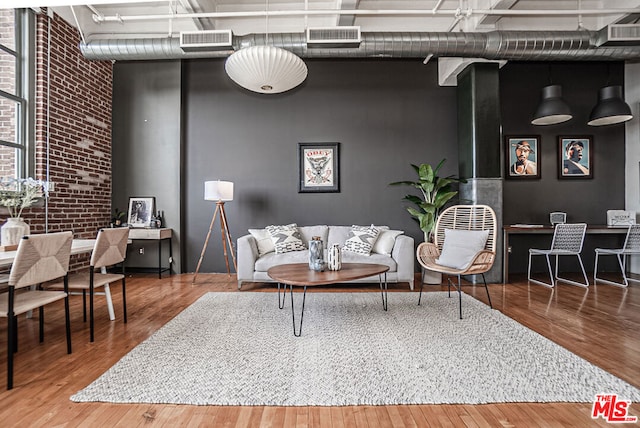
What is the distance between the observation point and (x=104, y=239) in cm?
281

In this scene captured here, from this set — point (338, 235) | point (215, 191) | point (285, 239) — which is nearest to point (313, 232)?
point (338, 235)

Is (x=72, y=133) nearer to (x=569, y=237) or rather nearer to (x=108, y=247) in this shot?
(x=108, y=247)

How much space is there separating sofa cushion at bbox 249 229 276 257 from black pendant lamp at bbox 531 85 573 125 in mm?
4218

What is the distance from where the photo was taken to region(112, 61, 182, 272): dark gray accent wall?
5395 mm

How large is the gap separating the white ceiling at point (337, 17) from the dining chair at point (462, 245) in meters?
2.53

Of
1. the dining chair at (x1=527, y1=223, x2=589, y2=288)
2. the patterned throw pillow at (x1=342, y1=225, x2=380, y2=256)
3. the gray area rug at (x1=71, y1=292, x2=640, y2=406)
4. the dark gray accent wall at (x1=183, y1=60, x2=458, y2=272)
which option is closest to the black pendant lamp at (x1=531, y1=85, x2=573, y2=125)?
the dark gray accent wall at (x1=183, y1=60, x2=458, y2=272)

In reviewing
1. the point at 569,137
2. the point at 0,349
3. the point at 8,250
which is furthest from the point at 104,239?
the point at 569,137

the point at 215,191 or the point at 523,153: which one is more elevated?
the point at 523,153

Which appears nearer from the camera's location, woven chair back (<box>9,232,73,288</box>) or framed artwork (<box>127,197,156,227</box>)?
woven chair back (<box>9,232,73,288</box>)

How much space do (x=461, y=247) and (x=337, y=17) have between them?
138 inches

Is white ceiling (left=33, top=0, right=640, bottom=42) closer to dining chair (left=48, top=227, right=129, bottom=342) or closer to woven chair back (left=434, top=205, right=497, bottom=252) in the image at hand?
woven chair back (left=434, top=205, right=497, bottom=252)

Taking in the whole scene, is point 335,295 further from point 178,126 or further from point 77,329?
point 178,126

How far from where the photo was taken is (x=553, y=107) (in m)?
4.59

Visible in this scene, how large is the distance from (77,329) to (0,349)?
19.8 inches
